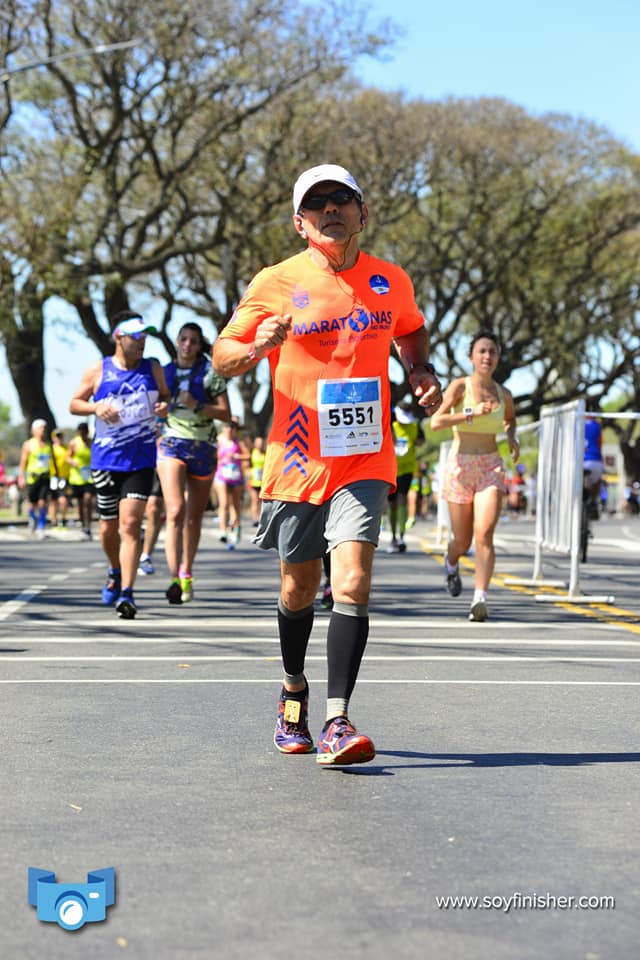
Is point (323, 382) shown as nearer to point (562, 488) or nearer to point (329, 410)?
point (329, 410)

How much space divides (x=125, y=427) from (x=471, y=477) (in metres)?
2.36

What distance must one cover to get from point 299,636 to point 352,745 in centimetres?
64

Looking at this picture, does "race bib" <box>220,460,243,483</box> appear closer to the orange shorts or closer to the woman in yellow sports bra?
the woman in yellow sports bra

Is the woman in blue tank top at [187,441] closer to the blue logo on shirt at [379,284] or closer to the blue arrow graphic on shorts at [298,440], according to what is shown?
the blue logo on shirt at [379,284]

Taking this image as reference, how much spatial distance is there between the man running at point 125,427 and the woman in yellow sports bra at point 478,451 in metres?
1.95

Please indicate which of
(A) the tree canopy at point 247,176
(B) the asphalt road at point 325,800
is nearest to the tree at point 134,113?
(A) the tree canopy at point 247,176

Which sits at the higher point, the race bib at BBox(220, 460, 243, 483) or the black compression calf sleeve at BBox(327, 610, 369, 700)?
the race bib at BBox(220, 460, 243, 483)

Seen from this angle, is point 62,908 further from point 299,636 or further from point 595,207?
point 595,207

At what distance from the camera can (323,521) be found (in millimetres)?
6098

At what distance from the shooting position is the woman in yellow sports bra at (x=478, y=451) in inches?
462

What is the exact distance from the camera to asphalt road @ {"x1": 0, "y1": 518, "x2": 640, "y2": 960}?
3.80 m

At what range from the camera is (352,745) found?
18.6 feet

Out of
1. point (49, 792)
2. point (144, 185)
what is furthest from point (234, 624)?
point (144, 185)

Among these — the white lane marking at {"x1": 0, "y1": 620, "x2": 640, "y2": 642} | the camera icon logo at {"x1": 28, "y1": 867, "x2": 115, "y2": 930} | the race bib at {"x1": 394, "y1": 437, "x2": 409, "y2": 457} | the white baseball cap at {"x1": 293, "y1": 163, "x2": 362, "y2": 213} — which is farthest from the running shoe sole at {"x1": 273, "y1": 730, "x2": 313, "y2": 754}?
the race bib at {"x1": 394, "y1": 437, "x2": 409, "y2": 457}
